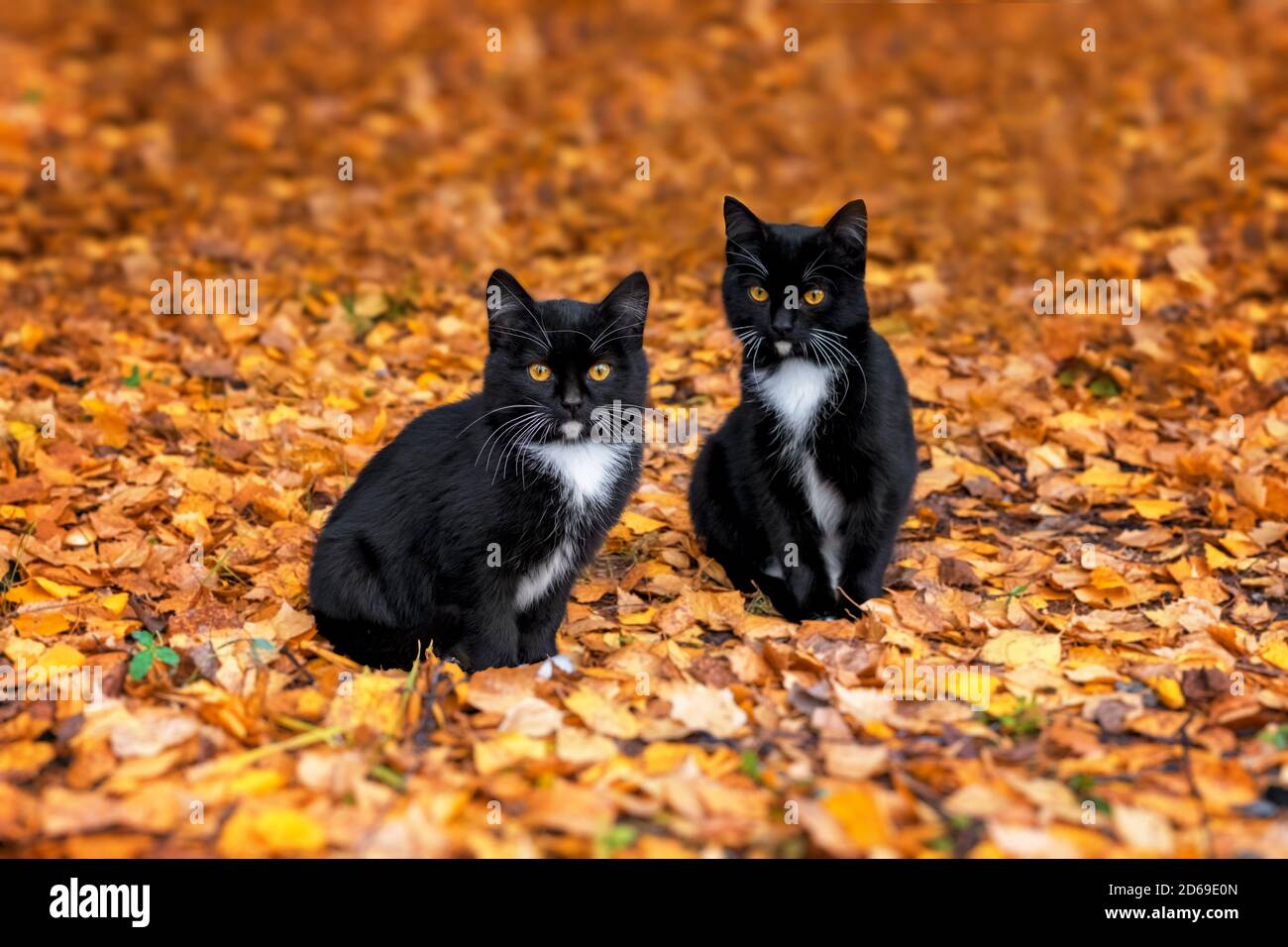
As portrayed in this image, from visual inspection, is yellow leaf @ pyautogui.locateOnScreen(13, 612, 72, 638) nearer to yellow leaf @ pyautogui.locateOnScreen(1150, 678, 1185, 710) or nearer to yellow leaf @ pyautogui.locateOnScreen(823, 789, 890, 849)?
yellow leaf @ pyautogui.locateOnScreen(823, 789, 890, 849)

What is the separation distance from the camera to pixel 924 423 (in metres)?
6.43

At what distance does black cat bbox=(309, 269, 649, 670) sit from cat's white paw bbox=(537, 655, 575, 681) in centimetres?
12

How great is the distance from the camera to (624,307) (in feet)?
13.4

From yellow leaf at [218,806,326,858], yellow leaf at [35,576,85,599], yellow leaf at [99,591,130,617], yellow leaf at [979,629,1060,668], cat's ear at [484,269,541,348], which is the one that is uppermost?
→ cat's ear at [484,269,541,348]

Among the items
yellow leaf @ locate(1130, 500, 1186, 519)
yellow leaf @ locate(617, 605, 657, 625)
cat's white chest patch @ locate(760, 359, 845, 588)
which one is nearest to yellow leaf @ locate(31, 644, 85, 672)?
yellow leaf @ locate(617, 605, 657, 625)

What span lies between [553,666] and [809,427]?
135cm

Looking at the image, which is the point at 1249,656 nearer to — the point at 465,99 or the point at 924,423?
the point at 924,423

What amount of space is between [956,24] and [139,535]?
9457 mm

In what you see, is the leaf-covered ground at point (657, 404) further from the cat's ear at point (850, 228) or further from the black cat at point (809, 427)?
the cat's ear at point (850, 228)

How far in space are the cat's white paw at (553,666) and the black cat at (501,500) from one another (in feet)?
0.41

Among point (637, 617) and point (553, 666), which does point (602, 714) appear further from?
point (637, 617)

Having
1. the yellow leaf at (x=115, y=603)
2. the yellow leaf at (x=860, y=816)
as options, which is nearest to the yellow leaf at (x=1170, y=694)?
the yellow leaf at (x=860, y=816)

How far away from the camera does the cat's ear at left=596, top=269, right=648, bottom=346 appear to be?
4.05 m

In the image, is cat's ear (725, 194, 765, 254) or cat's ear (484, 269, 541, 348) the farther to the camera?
cat's ear (725, 194, 765, 254)
